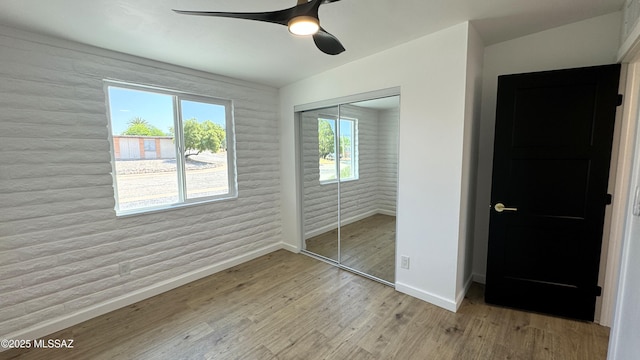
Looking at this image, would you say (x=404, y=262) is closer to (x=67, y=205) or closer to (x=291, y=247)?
(x=291, y=247)

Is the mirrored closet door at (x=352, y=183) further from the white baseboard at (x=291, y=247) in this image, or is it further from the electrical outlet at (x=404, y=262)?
the electrical outlet at (x=404, y=262)

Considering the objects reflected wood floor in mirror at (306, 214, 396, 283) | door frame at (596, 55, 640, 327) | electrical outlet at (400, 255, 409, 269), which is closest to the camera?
door frame at (596, 55, 640, 327)

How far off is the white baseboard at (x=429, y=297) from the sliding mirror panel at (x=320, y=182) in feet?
3.29

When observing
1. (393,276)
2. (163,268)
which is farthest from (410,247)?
(163,268)

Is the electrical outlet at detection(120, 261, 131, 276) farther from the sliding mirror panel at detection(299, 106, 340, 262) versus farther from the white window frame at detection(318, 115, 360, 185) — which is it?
the white window frame at detection(318, 115, 360, 185)

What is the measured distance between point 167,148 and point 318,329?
2.40 metres

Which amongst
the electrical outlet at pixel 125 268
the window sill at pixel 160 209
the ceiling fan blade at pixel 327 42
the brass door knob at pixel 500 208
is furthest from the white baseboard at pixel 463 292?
the electrical outlet at pixel 125 268

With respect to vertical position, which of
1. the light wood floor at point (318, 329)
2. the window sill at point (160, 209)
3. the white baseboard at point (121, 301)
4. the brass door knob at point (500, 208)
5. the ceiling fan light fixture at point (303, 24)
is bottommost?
the light wood floor at point (318, 329)

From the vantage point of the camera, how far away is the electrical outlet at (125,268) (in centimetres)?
247

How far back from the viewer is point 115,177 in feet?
8.07

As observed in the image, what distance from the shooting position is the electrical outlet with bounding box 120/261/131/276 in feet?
8.12

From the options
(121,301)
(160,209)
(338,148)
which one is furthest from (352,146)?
(121,301)

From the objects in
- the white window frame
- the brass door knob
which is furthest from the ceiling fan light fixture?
the brass door knob

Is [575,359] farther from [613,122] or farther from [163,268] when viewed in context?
[163,268]
